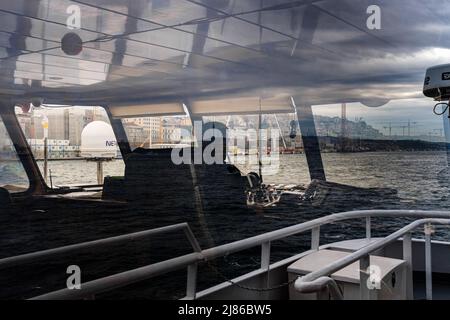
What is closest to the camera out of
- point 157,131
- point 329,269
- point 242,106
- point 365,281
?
point 329,269

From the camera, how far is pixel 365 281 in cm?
137

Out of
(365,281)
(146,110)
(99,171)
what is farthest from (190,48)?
(365,281)

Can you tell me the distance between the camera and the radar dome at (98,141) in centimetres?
118

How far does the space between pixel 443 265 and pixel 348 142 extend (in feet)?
3.03

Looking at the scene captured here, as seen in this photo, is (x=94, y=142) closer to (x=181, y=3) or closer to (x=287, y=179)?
(x=181, y=3)

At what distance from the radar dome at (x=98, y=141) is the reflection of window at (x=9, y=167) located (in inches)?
8.0

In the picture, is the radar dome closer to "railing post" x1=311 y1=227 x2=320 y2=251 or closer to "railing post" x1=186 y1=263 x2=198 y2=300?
"railing post" x1=186 y1=263 x2=198 y2=300

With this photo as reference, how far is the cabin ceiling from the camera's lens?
1.25 m

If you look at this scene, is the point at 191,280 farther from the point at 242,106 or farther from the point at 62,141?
the point at 242,106

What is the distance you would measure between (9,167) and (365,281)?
1.20m

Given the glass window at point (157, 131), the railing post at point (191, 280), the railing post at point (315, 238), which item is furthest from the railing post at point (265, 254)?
the glass window at point (157, 131)

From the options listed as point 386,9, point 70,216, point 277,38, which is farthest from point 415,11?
point 70,216

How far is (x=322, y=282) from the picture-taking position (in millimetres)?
988

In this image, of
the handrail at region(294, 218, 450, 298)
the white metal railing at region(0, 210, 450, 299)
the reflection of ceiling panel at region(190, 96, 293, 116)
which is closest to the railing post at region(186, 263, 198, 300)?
the white metal railing at region(0, 210, 450, 299)
